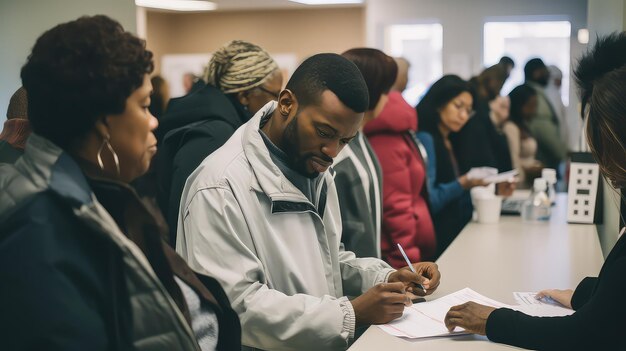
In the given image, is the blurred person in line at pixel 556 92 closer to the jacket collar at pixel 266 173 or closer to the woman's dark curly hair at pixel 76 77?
the jacket collar at pixel 266 173

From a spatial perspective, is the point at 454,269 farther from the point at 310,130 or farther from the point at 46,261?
the point at 46,261

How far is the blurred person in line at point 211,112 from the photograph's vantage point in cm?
240

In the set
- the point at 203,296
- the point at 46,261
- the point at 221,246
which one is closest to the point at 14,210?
the point at 46,261

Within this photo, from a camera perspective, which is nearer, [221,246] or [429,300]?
[221,246]

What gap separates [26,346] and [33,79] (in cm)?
41

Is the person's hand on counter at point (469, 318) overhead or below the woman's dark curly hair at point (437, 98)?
below

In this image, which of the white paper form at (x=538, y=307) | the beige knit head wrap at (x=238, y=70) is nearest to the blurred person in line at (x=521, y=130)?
the beige knit head wrap at (x=238, y=70)

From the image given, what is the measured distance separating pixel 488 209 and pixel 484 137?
2.86 ft

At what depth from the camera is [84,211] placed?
1.06 metres

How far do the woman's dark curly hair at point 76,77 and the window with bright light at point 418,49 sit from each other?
914 cm

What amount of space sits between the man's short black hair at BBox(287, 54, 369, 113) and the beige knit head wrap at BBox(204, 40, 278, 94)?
2.87ft

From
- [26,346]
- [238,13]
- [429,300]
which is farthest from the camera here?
[238,13]

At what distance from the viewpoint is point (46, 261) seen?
102cm

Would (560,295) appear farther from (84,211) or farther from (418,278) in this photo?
(84,211)
